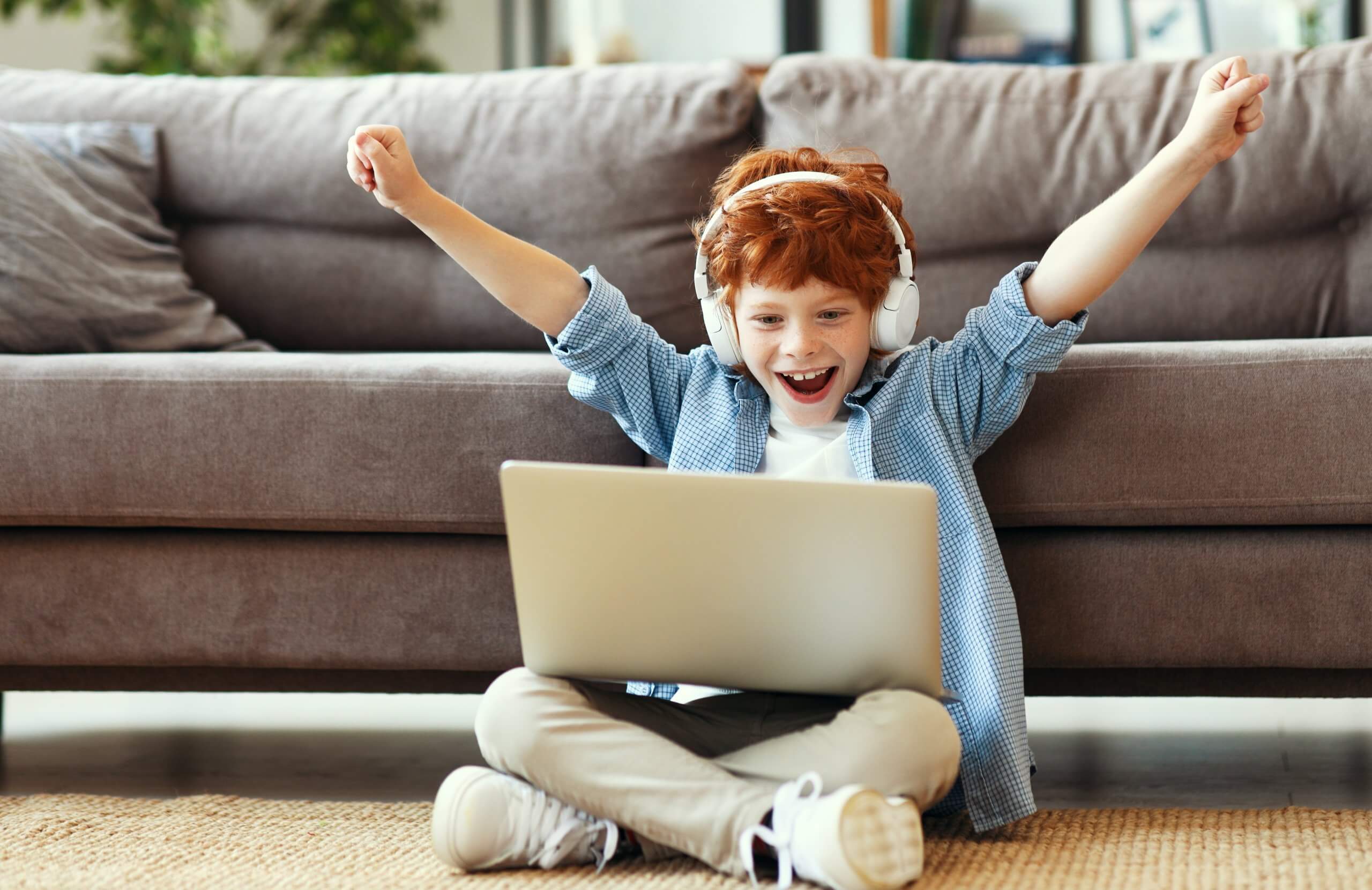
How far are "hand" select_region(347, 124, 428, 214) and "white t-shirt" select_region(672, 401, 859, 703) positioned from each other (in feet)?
1.24

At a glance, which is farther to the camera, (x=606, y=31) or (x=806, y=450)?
(x=606, y=31)

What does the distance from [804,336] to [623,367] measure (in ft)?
0.59

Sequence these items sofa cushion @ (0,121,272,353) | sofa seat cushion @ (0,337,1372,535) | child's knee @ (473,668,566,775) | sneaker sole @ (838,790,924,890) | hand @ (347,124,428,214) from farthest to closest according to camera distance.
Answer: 1. sofa cushion @ (0,121,272,353)
2. sofa seat cushion @ (0,337,1372,535)
3. hand @ (347,124,428,214)
4. child's knee @ (473,668,566,775)
5. sneaker sole @ (838,790,924,890)

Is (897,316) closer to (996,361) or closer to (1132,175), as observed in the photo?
(996,361)

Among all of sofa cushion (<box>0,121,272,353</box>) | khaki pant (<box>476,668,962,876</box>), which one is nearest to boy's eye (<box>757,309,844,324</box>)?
khaki pant (<box>476,668,962,876</box>)

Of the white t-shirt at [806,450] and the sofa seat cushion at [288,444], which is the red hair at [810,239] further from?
the sofa seat cushion at [288,444]

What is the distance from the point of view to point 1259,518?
1175mm

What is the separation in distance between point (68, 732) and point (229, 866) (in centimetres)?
76

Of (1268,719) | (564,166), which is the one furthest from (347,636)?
(1268,719)

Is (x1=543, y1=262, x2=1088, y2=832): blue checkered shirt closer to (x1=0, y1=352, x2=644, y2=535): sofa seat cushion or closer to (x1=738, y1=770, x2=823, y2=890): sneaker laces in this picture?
(x1=0, y1=352, x2=644, y2=535): sofa seat cushion

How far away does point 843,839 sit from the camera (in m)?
0.85

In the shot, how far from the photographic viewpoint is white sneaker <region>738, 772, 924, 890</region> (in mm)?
858

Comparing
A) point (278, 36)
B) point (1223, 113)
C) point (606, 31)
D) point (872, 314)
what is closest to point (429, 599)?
point (872, 314)

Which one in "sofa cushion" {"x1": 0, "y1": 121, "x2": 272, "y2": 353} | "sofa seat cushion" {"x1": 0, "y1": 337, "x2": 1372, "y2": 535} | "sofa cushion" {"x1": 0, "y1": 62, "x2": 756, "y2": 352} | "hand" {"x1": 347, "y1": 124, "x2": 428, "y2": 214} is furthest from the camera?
"sofa cushion" {"x1": 0, "y1": 62, "x2": 756, "y2": 352}
